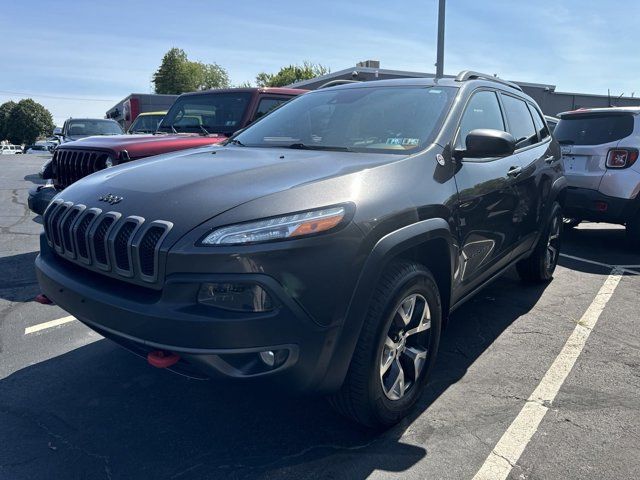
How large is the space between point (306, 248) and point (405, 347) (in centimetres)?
97

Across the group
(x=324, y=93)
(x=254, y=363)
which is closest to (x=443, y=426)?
(x=254, y=363)

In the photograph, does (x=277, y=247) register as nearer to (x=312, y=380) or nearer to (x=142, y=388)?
(x=312, y=380)

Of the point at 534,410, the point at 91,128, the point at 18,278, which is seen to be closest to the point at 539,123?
the point at 534,410

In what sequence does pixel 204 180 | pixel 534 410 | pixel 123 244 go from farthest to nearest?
pixel 534 410
pixel 204 180
pixel 123 244

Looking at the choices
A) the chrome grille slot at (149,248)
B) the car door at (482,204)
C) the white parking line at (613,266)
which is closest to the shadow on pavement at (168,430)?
the chrome grille slot at (149,248)

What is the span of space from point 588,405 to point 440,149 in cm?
168

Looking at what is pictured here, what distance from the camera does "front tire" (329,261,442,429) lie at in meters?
2.42

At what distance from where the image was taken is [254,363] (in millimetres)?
2176

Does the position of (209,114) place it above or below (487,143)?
above

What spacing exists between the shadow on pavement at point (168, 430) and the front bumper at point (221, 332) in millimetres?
153

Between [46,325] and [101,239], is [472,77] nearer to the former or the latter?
[101,239]

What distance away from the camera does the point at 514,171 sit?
386 cm

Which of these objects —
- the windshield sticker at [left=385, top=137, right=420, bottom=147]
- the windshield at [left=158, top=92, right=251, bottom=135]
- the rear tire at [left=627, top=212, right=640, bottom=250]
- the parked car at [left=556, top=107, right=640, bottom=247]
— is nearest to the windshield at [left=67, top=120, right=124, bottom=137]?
the windshield at [left=158, top=92, right=251, bottom=135]

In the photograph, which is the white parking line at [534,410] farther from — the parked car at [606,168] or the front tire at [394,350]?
the parked car at [606,168]
